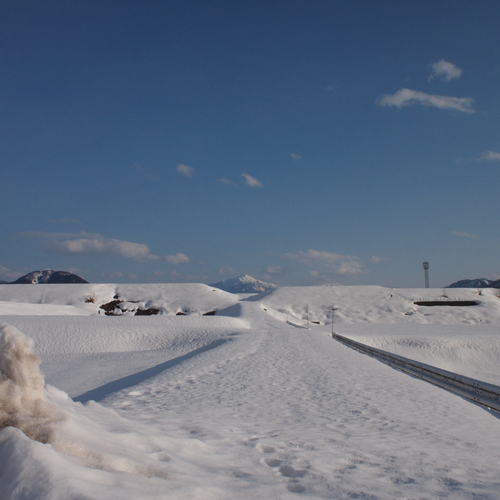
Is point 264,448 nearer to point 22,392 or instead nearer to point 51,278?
point 22,392

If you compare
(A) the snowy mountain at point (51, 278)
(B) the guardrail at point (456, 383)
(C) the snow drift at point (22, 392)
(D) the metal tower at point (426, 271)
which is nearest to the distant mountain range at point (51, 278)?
(A) the snowy mountain at point (51, 278)

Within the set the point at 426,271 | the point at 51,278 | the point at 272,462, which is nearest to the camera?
the point at 272,462

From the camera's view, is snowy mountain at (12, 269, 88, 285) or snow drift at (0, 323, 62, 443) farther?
snowy mountain at (12, 269, 88, 285)

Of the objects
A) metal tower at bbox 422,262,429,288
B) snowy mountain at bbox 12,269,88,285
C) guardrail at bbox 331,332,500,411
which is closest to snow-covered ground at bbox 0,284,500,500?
guardrail at bbox 331,332,500,411

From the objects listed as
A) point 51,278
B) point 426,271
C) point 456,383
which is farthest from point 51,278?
point 456,383

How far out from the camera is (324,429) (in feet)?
15.2

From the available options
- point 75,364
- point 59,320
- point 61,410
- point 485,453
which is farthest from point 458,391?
point 59,320

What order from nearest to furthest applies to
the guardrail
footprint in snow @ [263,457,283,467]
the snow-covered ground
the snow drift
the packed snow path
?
the snow-covered ground
the snow drift
the packed snow path
footprint in snow @ [263,457,283,467]
the guardrail

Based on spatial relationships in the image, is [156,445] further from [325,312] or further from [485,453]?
[325,312]

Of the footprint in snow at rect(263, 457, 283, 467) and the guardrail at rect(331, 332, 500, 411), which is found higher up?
the footprint in snow at rect(263, 457, 283, 467)

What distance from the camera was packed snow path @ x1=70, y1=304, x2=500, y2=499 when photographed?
2.98 metres

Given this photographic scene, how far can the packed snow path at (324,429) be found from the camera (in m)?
2.98

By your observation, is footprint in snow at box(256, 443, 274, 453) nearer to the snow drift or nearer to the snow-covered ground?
the snow-covered ground

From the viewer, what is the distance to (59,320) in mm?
18609
